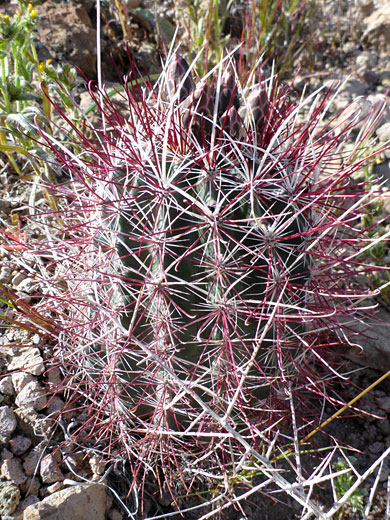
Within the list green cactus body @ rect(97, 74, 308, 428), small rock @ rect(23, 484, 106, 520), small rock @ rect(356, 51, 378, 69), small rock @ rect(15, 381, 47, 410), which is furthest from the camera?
small rock @ rect(356, 51, 378, 69)

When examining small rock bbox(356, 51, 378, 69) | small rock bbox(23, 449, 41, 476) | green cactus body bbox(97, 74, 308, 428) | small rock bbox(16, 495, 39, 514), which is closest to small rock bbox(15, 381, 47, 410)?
small rock bbox(23, 449, 41, 476)

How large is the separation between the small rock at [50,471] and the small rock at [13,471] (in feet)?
0.16

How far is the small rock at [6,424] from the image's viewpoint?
4.47 ft

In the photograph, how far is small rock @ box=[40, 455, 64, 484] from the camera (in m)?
1.31

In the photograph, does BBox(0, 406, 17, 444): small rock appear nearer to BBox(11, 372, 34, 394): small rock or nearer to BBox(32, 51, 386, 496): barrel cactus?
BBox(11, 372, 34, 394): small rock

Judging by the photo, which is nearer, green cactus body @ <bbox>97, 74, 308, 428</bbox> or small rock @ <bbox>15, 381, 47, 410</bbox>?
green cactus body @ <bbox>97, 74, 308, 428</bbox>

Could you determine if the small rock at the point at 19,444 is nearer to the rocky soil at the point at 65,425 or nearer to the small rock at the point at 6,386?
the rocky soil at the point at 65,425

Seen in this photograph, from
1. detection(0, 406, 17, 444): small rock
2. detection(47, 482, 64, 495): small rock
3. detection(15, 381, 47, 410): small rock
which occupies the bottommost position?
detection(47, 482, 64, 495): small rock

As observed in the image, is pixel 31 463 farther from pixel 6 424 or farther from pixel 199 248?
pixel 199 248

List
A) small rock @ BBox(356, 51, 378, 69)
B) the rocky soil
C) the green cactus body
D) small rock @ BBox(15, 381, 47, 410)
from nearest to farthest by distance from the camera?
the green cactus body, the rocky soil, small rock @ BBox(15, 381, 47, 410), small rock @ BBox(356, 51, 378, 69)

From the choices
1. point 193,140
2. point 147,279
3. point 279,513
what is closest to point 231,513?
point 279,513

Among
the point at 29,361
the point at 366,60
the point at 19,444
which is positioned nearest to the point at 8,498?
the point at 19,444

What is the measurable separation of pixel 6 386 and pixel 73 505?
414 millimetres

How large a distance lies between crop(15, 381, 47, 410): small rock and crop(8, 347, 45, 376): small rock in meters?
→ 0.04
